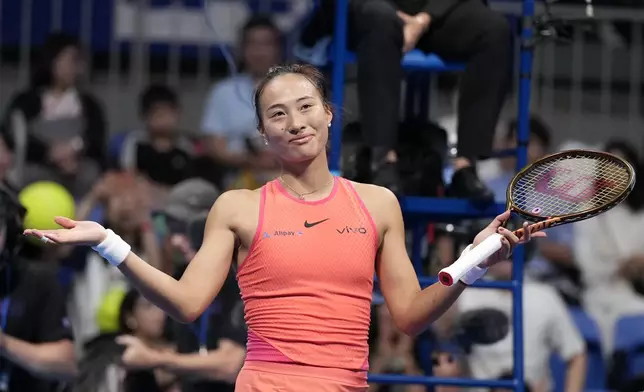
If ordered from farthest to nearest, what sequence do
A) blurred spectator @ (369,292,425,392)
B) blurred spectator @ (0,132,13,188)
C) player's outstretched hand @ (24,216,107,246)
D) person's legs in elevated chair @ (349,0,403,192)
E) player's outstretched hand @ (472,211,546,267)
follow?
blurred spectator @ (0,132,13,188) → blurred spectator @ (369,292,425,392) → person's legs in elevated chair @ (349,0,403,192) → player's outstretched hand @ (472,211,546,267) → player's outstretched hand @ (24,216,107,246)

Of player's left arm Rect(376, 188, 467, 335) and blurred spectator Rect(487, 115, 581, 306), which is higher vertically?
player's left arm Rect(376, 188, 467, 335)

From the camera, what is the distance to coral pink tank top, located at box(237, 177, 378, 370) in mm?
4363

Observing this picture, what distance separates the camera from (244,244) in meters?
4.54

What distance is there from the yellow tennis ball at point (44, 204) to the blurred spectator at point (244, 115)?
1228 mm

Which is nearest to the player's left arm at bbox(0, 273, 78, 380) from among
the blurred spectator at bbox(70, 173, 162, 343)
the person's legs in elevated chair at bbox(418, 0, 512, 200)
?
the blurred spectator at bbox(70, 173, 162, 343)

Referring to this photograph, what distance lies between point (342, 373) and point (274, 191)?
0.65 metres

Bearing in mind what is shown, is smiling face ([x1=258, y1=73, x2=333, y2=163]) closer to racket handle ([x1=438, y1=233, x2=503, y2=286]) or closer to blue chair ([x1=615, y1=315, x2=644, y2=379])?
racket handle ([x1=438, y1=233, x2=503, y2=286])

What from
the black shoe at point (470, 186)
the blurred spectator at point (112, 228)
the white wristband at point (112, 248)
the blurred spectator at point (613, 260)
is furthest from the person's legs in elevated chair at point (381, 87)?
the blurred spectator at point (613, 260)

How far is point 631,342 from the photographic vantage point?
898 centimetres

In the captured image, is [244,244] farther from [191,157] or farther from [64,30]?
[64,30]

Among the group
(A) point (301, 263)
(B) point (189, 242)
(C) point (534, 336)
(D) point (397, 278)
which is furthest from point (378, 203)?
(C) point (534, 336)

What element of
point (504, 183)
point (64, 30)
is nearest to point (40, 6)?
point (64, 30)

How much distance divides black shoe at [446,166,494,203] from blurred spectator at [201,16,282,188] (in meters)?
2.69

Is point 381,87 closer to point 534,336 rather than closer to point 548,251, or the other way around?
point 534,336
